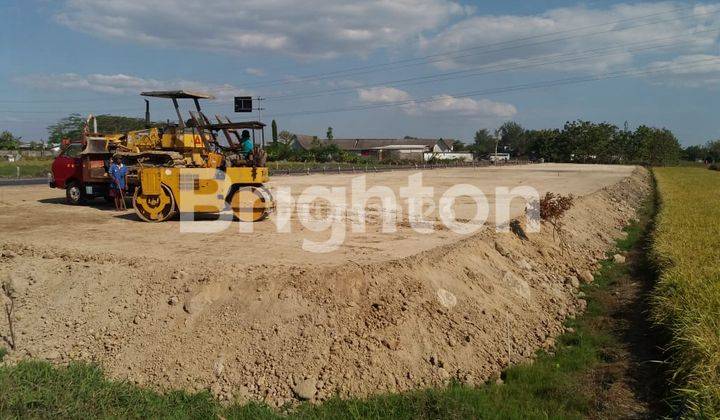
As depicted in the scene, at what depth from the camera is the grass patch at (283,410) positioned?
5895mm

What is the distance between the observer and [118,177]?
15336 millimetres

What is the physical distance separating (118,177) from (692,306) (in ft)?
45.7

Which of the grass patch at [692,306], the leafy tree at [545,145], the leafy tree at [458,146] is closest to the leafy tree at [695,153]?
the leafy tree at [545,145]

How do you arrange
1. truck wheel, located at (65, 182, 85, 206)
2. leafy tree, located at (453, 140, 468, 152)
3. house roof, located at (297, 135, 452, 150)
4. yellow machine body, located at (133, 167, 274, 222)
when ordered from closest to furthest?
1. yellow machine body, located at (133, 167, 274, 222)
2. truck wheel, located at (65, 182, 85, 206)
3. house roof, located at (297, 135, 452, 150)
4. leafy tree, located at (453, 140, 468, 152)

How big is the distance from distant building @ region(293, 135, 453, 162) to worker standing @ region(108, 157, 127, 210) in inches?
3134

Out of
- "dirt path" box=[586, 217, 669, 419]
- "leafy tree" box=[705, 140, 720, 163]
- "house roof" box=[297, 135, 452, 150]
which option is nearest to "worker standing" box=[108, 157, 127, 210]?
"dirt path" box=[586, 217, 669, 419]

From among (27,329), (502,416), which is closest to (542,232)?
(502,416)

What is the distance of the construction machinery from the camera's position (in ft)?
45.1

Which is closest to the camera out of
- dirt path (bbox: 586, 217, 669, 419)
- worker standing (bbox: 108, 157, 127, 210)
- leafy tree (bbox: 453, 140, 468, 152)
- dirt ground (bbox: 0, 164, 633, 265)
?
dirt path (bbox: 586, 217, 669, 419)

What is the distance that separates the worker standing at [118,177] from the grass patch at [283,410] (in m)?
9.09

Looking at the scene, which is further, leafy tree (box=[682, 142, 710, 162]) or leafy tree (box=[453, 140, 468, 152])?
leafy tree (box=[453, 140, 468, 152])

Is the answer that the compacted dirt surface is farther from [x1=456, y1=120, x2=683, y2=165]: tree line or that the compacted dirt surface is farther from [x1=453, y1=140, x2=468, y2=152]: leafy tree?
[x1=453, y1=140, x2=468, y2=152]: leafy tree

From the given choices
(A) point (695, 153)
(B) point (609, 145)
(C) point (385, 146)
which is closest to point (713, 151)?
(A) point (695, 153)

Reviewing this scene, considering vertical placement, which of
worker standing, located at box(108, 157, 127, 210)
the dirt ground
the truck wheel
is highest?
worker standing, located at box(108, 157, 127, 210)
